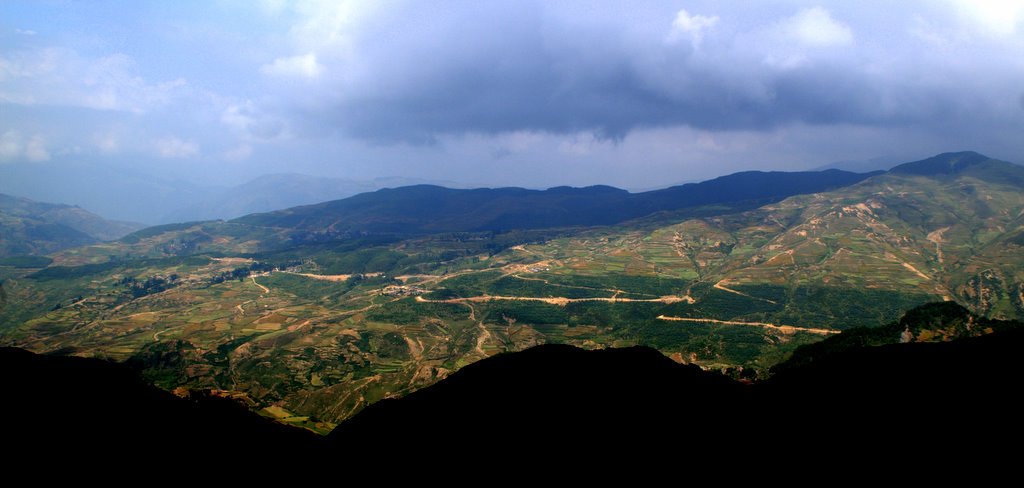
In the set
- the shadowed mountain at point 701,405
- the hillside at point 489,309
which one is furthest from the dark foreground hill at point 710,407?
the hillside at point 489,309

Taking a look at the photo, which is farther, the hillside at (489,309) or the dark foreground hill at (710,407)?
the hillside at (489,309)

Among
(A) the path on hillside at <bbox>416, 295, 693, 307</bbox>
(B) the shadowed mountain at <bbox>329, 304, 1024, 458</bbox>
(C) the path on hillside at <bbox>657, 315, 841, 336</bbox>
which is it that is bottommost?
(C) the path on hillside at <bbox>657, 315, 841, 336</bbox>

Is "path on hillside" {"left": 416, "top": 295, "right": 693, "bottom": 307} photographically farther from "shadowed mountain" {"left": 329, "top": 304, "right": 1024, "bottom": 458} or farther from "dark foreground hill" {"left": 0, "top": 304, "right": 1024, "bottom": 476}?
"dark foreground hill" {"left": 0, "top": 304, "right": 1024, "bottom": 476}

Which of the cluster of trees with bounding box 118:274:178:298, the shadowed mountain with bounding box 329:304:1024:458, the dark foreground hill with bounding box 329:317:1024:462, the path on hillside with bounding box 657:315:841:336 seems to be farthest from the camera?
the cluster of trees with bounding box 118:274:178:298

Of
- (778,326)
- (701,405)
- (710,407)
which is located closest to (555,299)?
(778,326)

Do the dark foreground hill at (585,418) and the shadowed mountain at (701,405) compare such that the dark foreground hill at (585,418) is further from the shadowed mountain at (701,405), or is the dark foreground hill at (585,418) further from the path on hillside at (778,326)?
the path on hillside at (778,326)

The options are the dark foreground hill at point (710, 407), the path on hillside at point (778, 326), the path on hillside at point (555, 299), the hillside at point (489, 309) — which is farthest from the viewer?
the path on hillside at point (555, 299)

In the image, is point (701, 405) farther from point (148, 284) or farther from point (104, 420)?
point (148, 284)

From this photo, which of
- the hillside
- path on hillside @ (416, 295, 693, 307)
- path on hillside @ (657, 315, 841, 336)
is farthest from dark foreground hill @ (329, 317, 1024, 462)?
path on hillside @ (416, 295, 693, 307)

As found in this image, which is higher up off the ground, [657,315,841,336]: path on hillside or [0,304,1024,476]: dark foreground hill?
[0,304,1024,476]: dark foreground hill

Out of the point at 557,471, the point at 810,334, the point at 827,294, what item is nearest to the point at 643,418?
the point at 557,471

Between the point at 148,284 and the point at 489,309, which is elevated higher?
the point at 148,284

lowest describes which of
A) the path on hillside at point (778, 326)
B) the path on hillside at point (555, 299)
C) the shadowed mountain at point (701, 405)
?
the path on hillside at point (778, 326)
